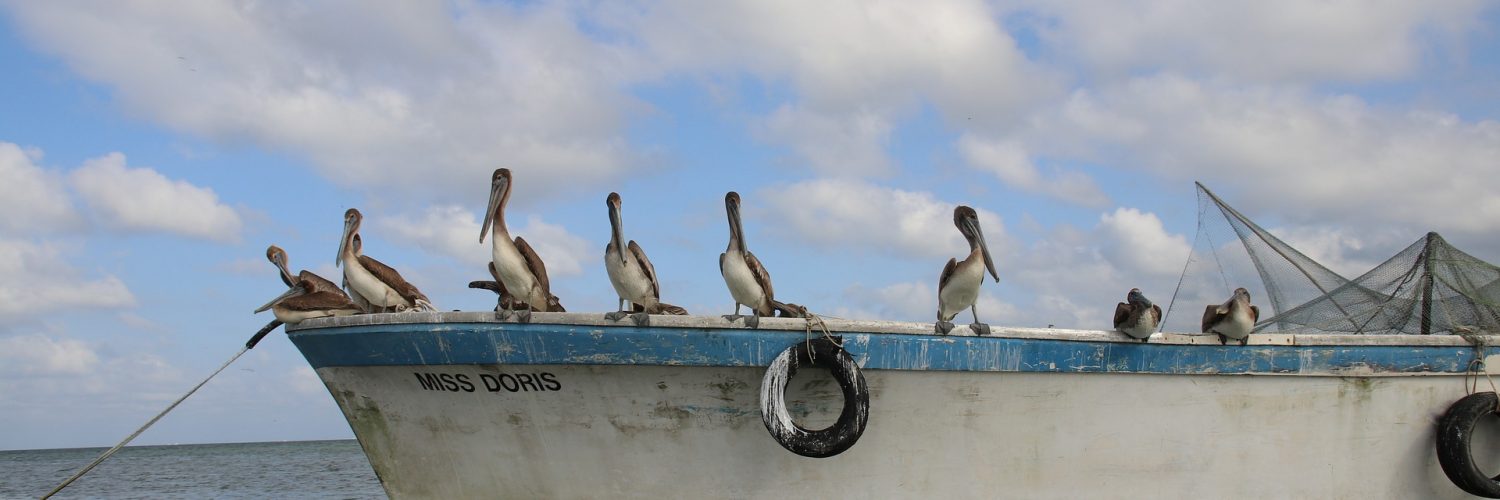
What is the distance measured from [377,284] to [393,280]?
0.14m

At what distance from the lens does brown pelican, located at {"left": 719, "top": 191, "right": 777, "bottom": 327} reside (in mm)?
Answer: 7914

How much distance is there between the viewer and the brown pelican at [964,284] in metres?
8.05

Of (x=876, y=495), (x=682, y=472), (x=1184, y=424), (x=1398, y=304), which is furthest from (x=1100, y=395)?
(x=1398, y=304)

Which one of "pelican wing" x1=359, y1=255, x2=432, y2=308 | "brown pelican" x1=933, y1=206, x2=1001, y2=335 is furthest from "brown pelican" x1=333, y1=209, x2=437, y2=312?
"brown pelican" x1=933, y1=206, x2=1001, y2=335

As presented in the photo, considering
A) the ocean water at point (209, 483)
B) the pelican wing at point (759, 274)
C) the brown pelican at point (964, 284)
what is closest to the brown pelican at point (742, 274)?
the pelican wing at point (759, 274)

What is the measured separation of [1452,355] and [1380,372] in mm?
751

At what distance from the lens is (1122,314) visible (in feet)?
28.0

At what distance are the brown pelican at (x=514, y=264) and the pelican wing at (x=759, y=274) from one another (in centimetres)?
137

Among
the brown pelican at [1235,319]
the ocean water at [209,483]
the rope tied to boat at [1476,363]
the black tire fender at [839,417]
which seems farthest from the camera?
the ocean water at [209,483]

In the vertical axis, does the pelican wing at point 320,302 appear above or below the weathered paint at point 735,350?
above

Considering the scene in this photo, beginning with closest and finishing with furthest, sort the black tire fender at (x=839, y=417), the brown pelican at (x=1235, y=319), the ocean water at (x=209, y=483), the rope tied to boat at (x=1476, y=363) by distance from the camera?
1. the black tire fender at (x=839, y=417)
2. the brown pelican at (x=1235, y=319)
3. the rope tied to boat at (x=1476, y=363)
4. the ocean water at (x=209, y=483)

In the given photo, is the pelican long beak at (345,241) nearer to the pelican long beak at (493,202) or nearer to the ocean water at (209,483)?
the pelican long beak at (493,202)

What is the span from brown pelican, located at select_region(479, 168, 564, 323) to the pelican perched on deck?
0.56 meters

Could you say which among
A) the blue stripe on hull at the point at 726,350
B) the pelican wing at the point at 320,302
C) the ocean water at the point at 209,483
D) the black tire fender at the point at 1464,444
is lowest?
the ocean water at the point at 209,483
